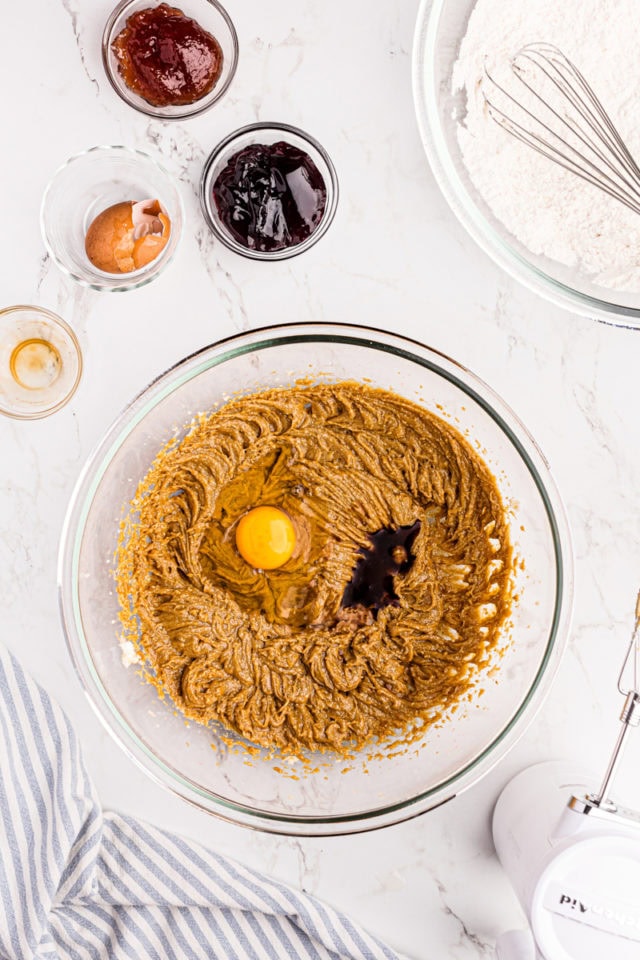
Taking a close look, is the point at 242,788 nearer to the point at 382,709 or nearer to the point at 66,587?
the point at 382,709

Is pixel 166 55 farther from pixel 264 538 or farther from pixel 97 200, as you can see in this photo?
pixel 264 538

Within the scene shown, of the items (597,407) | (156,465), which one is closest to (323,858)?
(156,465)

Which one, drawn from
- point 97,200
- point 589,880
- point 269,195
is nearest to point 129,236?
point 97,200

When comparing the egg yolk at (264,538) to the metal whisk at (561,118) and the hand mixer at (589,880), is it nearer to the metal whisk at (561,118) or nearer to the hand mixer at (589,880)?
the hand mixer at (589,880)

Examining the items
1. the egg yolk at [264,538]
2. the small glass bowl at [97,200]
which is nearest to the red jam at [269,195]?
the small glass bowl at [97,200]

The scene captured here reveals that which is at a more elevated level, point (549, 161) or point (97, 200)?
point (549, 161)

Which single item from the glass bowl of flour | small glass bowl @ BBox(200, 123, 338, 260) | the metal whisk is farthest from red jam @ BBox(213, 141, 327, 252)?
the metal whisk

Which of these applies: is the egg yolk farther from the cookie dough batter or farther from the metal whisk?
the metal whisk
